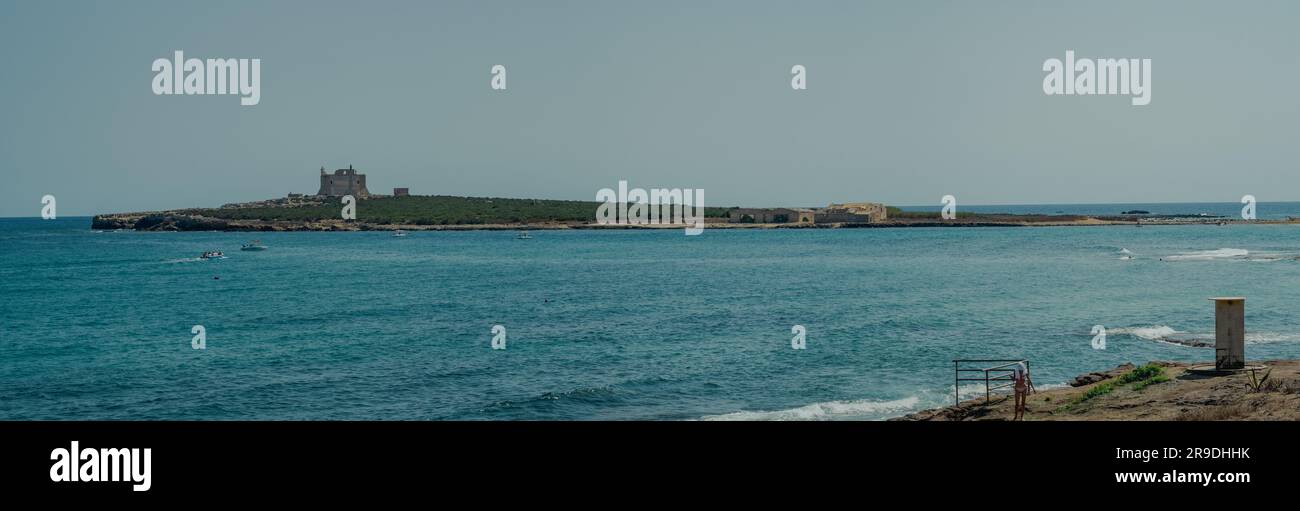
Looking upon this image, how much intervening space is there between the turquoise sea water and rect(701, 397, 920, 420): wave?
120mm

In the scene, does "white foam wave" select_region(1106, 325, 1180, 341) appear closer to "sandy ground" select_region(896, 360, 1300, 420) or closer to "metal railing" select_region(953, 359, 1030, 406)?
"metal railing" select_region(953, 359, 1030, 406)

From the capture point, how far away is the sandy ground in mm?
17891

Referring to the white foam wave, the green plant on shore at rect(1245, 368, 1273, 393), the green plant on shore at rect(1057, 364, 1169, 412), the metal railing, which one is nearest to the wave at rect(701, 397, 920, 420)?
the metal railing

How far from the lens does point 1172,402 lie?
66.1 ft

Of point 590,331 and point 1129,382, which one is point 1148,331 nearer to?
point 1129,382

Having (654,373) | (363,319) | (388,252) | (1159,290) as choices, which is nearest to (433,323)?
(363,319)

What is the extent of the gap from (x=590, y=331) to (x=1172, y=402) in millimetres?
28749

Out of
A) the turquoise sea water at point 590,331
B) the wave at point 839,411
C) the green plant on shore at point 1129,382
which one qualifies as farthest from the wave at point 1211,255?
the green plant on shore at point 1129,382
